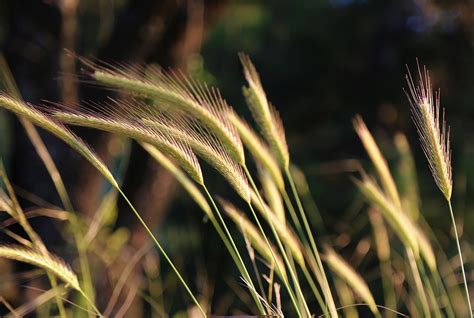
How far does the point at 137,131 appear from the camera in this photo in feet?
4.36

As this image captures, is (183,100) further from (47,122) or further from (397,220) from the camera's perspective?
(397,220)

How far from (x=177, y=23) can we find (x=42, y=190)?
85cm

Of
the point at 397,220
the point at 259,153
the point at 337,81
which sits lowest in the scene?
the point at 397,220

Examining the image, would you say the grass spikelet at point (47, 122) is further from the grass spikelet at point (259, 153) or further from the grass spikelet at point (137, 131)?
the grass spikelet at point (259, 153)

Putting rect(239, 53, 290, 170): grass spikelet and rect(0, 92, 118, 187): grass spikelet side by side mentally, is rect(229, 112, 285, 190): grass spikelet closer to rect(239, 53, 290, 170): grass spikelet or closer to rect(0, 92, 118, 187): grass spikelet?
rect(239, 53, 290, 170): grass spikelet

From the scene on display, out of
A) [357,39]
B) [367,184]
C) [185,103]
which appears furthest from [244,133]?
[357,39]

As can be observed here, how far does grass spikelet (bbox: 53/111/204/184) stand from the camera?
133 cm

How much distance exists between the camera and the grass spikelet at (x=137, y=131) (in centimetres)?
133

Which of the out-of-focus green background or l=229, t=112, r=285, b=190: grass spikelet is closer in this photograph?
l=229, t=112, r=285, b=190: grass spikelet

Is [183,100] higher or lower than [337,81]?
lower

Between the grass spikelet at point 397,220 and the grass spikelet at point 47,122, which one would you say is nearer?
the grass spikelet at point 47,122

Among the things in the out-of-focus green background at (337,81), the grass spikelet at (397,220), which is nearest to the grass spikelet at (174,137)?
the grass spikelet at (397,220)

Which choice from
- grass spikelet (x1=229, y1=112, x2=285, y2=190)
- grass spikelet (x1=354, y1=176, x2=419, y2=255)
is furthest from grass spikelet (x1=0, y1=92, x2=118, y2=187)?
grass spikelet (x1=354, y1=176, x2=419, y2=255)

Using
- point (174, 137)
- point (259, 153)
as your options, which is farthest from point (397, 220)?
point (174, 137)
